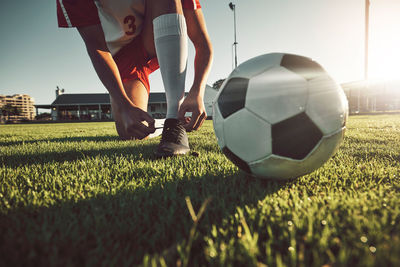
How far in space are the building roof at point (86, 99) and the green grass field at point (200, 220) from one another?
42.7m

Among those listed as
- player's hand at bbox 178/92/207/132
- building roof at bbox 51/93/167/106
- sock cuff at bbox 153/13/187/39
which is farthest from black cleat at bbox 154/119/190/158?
building roof at bbox 51/93/167/106

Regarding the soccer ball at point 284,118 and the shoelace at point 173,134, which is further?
the shoelace at point 173,134

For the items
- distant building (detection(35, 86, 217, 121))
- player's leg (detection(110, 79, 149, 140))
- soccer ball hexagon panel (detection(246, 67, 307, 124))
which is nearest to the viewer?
soccer ball hexagon panel (detection(246, 67, 307, 124))

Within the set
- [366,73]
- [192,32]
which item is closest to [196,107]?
[192,32]

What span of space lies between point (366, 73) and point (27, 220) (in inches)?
1141

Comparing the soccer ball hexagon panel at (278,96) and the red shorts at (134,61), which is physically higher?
the red shorts at (134,61)

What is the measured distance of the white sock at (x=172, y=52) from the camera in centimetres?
250

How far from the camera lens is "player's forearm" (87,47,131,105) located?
2.32 metres

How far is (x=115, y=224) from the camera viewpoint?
914 millimetres

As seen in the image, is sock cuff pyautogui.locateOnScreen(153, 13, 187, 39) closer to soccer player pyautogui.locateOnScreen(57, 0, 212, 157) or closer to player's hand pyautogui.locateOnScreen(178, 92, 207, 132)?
soccer player pyautogui.locateOnScreen(57, 0, 212, 157)

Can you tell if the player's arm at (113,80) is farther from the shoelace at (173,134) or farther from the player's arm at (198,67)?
the player's arm at (198,67)

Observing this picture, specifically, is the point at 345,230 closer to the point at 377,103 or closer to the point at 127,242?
the point at 127,242

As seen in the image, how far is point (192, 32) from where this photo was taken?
10.2 ft

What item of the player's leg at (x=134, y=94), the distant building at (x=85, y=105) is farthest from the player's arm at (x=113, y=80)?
the distant building at (x=85, y=105)
